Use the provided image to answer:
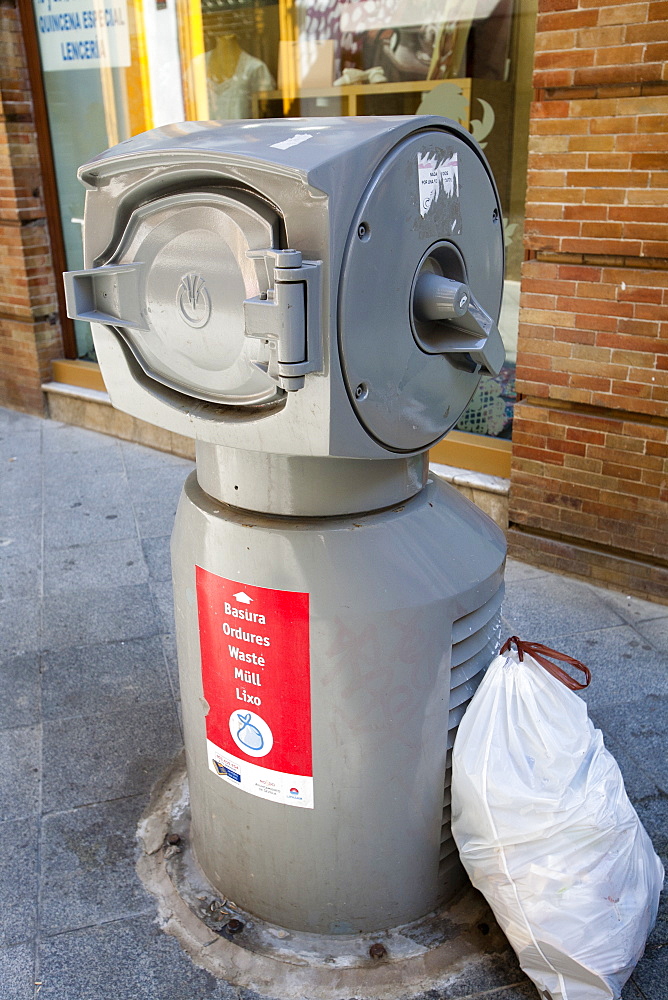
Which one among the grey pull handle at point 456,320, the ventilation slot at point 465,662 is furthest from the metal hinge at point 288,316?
the ventilation slot at point 465,662

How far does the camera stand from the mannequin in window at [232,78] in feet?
19.6

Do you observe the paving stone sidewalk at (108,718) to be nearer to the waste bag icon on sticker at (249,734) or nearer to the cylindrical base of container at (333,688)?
the cylindrical base of container at (333,688)

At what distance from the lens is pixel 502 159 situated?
482 centimetres

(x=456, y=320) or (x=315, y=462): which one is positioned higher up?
(x=456, y=320)

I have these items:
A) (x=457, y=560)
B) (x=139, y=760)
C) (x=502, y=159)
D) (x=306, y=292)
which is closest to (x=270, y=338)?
(x=306, y=292)

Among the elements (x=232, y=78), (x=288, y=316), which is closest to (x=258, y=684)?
(x=288, y=316)

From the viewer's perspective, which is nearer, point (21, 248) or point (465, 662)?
point (465, 662)

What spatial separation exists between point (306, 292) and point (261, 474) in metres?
0.53

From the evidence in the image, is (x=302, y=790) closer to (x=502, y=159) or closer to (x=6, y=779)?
(x=6, y=779)

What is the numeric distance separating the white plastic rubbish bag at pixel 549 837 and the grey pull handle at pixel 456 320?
2.48ft

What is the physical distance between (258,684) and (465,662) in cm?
51

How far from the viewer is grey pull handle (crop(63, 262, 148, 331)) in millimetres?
1854

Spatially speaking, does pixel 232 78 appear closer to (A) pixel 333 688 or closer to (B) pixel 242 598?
(B) pixel 242 598

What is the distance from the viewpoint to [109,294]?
1.90 meters
